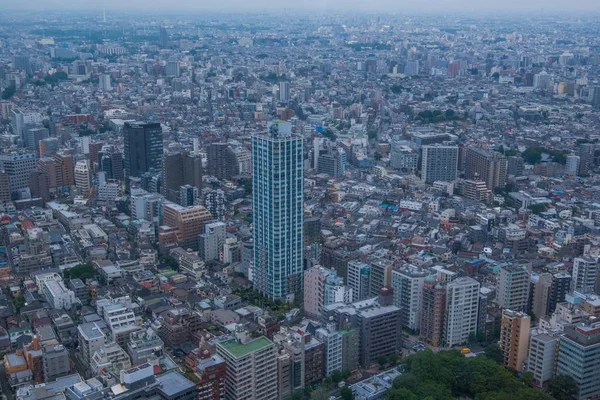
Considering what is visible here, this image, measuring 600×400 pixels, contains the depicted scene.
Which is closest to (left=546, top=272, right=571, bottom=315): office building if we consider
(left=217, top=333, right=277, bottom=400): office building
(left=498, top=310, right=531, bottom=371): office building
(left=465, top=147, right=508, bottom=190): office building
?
(left=498, top=310, right=531, bottom=371): office building

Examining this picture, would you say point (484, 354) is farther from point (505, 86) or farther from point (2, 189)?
point (505, 86)

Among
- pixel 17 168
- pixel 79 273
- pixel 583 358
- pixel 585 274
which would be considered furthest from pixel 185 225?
pixel 583 358

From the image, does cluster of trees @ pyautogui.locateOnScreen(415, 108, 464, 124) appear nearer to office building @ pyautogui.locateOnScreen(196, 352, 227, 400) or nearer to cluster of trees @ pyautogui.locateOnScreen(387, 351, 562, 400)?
cluster of trees @ pyautogui.locateOnScreen(387, 351, 562, 400)

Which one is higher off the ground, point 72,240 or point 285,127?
point 285,127

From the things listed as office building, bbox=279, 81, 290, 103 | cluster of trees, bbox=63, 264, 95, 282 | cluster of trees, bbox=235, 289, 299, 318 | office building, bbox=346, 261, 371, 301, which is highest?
office building, bbox=279, 81, 290, 103

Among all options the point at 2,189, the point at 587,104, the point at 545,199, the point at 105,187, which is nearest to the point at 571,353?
the point at 545,199

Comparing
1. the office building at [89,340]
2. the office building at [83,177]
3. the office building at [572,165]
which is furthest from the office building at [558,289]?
the office building at [83,177]
